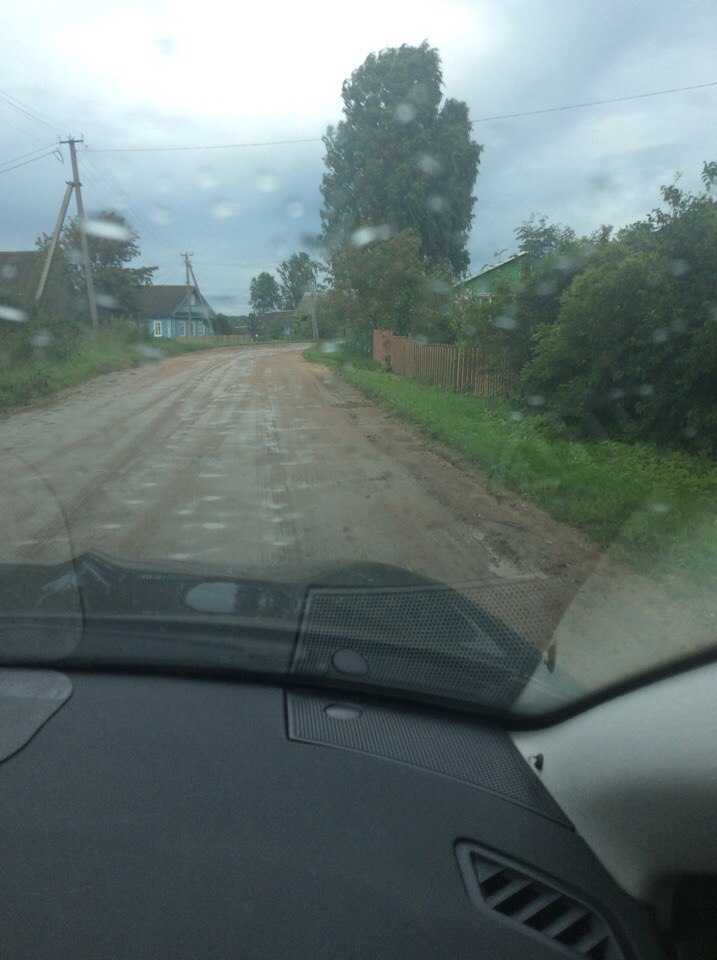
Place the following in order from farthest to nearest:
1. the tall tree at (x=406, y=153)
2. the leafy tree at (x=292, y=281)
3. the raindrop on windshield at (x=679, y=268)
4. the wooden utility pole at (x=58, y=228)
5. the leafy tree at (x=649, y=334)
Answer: the leafy tree at (x=292, y=281)
the tall tree at (x=406, y=153)
the wooden utility pole at (x=58, y=228)
the raindrop on windshield at (x=679, y=268)
the leafy tree at (x=649, y=334)

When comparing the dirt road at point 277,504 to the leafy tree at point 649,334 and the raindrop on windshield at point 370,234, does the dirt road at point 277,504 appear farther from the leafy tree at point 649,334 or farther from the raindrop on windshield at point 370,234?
the raindrop on windshield at point 370,234

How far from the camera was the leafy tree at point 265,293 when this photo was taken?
90250 millimetres

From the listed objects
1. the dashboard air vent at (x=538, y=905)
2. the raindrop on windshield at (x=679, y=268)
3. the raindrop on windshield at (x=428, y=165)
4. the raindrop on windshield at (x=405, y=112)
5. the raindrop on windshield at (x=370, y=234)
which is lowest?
the dashboard air vent at (x=538, y=905)

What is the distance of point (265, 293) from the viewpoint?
90.8 m

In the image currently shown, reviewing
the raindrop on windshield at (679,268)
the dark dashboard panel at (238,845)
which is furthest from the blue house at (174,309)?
the dark dashboard panel at (238,845)

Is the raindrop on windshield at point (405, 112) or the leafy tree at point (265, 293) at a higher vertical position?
the raindrop on windshield at point (405, 112)

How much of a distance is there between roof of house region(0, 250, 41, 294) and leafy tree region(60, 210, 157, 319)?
1997 mm

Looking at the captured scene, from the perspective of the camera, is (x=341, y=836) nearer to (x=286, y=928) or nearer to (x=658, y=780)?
(x=286, y=928)

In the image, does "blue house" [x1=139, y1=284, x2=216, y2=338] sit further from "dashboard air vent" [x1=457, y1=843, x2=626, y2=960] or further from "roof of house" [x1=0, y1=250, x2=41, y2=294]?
"dashboard air vent" [x1=457, y1=843, x2=626, y2=960]

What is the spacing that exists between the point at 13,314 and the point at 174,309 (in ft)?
139

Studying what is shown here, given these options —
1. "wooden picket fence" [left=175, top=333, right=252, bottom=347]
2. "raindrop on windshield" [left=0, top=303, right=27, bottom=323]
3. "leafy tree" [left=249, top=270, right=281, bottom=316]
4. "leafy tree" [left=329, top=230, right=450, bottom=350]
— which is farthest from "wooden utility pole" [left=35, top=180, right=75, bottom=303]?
"leafy tree" [left=249, top=270, right=281, bottom=316]

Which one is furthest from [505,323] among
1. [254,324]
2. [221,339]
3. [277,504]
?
[254,324]

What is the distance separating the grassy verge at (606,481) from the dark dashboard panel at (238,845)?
4083 millimetres

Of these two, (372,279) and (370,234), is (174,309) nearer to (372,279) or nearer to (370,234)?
(370,234)
